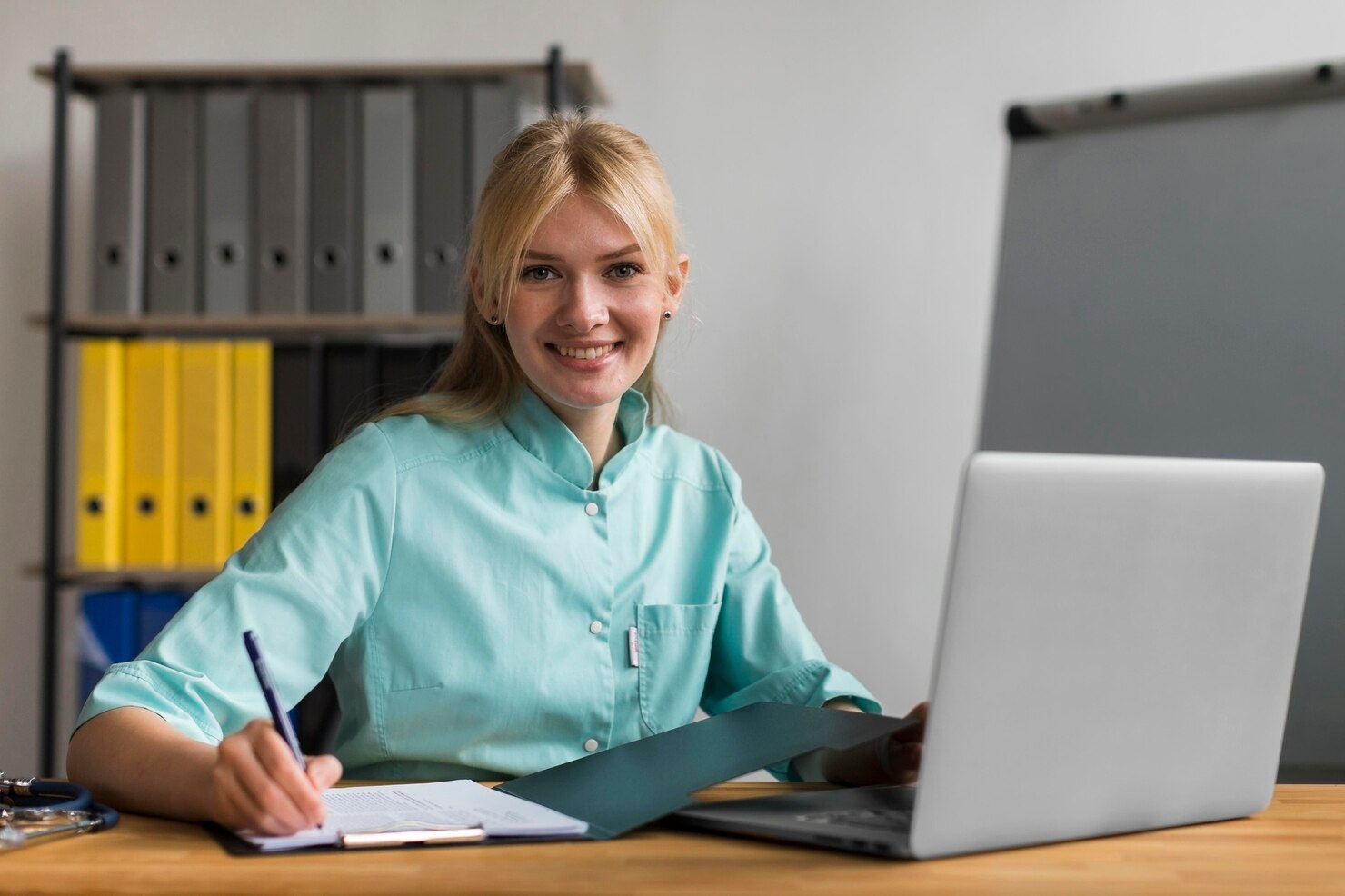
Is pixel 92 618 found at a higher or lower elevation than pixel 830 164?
lower

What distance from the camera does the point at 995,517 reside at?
2.31 feet

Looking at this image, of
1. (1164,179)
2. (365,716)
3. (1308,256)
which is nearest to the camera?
(365,716)

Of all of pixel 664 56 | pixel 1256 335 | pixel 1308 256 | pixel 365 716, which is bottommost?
pixel 365 716

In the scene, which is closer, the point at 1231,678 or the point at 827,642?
the point at 1231,678

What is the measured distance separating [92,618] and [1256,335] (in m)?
2.14

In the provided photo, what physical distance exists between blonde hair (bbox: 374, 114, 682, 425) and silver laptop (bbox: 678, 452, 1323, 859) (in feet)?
1.88

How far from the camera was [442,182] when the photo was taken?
233 cm

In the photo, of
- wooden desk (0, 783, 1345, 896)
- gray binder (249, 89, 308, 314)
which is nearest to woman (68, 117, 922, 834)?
wooden desk (0, 783, 1345, 896)

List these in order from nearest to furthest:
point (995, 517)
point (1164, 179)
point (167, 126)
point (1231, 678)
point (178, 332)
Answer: point (995, 517) → point (1231, 678) → point (1164, 179) → point (167, 126) → point (178, 332)

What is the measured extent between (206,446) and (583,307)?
1372mm

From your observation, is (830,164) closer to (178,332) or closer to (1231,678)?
(178,332)

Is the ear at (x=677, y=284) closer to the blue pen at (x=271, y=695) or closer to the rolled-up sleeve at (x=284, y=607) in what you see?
the rolled-up sleeve at (x=284, y=607)

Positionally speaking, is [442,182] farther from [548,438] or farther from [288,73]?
[548,438]

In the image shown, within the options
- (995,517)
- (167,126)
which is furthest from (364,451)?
(167,126)
